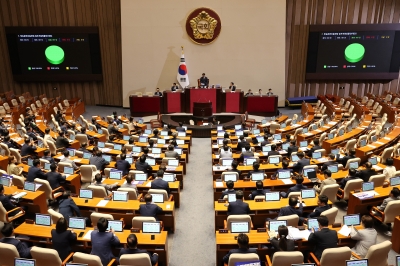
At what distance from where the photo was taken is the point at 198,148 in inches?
491

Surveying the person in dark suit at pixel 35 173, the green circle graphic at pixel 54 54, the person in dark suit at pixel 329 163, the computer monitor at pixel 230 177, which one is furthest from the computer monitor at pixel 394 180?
the green circle graphic at pixel 54 54

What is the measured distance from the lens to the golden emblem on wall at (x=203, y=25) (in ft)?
57.9

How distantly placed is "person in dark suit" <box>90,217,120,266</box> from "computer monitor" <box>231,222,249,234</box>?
1.81 m

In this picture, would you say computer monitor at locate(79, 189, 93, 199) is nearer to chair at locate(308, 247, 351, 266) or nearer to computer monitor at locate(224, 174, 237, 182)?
computer monitor at locate(224, 174, 237, 182)

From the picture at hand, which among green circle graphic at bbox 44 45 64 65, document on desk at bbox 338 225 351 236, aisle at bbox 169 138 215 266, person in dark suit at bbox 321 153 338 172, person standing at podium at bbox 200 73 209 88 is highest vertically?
green circle graphic at bbox 44 45 64 65

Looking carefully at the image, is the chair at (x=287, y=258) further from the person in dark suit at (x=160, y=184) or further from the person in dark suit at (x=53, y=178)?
the person in dark suit at (x=53, y=178)

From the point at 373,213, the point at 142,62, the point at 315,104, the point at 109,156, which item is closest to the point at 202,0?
the point at 142,62

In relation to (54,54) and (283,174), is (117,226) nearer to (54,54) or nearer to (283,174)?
(283,174)

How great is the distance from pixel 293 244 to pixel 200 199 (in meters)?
3.74

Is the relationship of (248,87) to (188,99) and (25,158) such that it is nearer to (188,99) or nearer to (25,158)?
(188,99)

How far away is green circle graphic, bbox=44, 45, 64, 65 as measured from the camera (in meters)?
18.2

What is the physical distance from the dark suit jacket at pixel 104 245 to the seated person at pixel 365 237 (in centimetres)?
359

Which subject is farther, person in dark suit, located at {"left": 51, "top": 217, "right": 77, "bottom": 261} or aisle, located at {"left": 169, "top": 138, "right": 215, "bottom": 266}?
aisle, located at {"left": 169, "top": 138, "right": 215, "bottom": 266}

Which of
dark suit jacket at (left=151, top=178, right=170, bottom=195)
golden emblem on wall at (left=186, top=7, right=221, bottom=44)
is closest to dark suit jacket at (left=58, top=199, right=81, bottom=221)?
dark suit jacket at (left=151, top=178, right=170, bottom=195)
